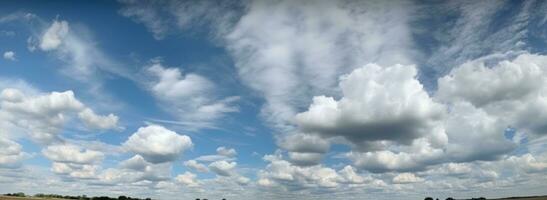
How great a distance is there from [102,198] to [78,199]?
10.3 metres

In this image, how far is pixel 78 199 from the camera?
603 ft

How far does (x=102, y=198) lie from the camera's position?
19150 centimetres
